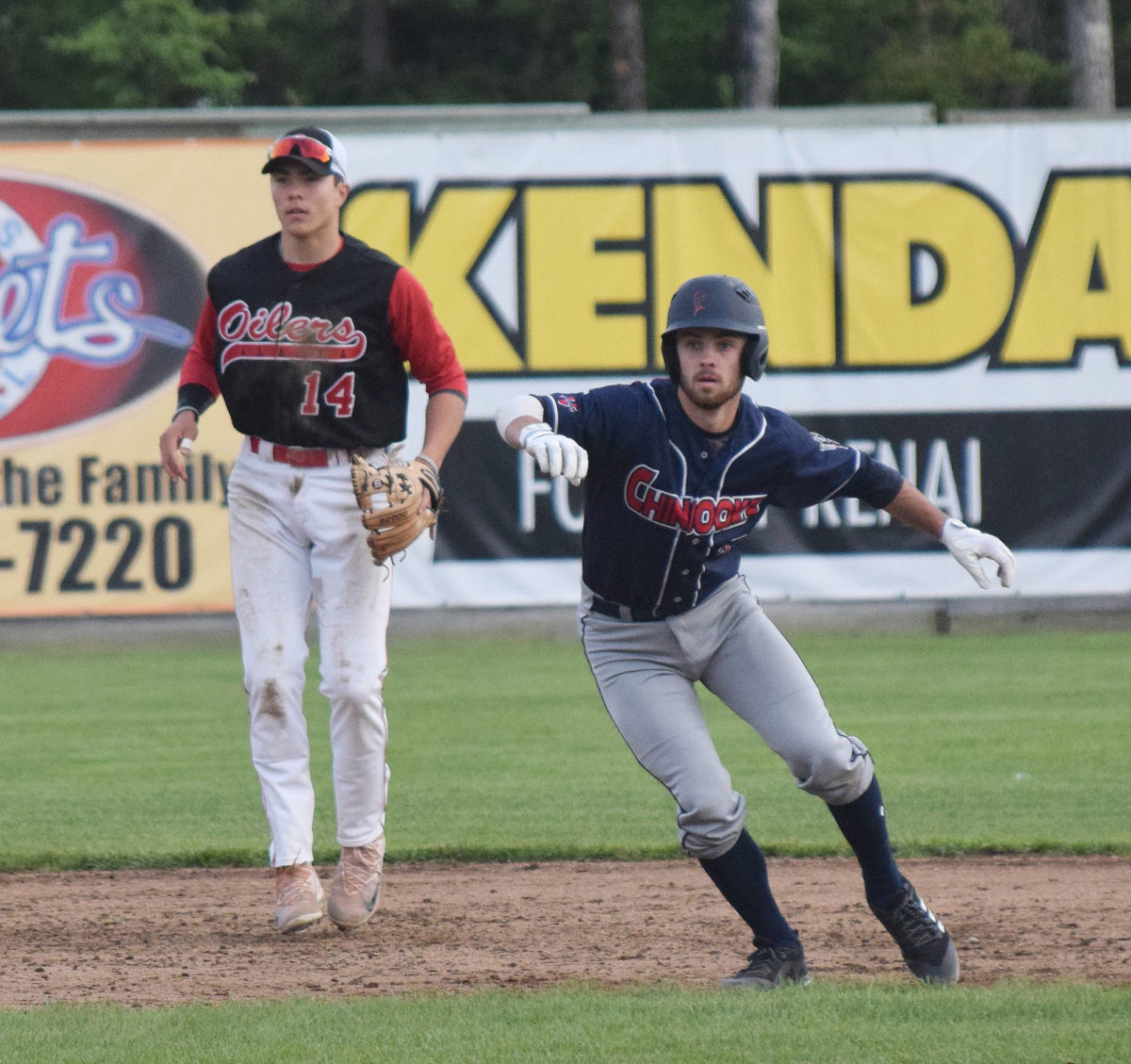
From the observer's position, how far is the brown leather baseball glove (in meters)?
4.86

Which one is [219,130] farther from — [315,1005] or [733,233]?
[315,1005]

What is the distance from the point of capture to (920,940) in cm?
442

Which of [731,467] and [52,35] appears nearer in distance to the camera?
[731,467]

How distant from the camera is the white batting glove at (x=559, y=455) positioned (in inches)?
159

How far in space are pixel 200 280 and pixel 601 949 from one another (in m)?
8.81

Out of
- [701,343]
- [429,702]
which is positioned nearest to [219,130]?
[429,702]

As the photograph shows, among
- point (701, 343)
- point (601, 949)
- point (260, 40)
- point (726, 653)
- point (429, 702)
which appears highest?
point (260, 40)

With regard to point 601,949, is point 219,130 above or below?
above

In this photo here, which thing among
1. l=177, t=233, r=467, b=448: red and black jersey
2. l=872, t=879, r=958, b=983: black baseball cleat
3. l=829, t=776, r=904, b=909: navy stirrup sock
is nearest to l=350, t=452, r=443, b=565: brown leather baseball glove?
l=177, t=233, r=467, b=448: red and black jersey

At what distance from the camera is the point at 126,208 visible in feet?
41.5

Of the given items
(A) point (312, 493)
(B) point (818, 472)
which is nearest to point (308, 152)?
(A) point (312, 493)

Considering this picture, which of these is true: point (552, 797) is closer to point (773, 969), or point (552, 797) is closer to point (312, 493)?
point (312, 493)

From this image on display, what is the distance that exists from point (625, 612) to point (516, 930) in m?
1.14

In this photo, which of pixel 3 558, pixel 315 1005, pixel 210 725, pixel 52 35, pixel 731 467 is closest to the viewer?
pixel 315 1005
